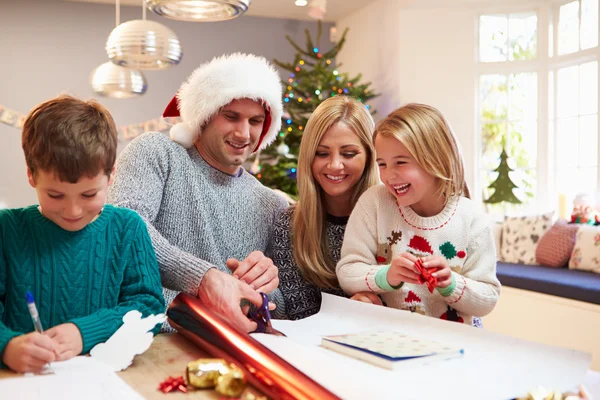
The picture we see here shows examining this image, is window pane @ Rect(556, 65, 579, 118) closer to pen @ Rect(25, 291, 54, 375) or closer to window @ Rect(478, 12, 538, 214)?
window @ Rect(478, 12, 538, 214)

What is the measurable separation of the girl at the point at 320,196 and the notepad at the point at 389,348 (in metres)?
0.68

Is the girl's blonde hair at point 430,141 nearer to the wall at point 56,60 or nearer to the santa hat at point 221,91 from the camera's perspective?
the santa hat at point 221,91

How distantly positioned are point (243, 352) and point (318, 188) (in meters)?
0.95

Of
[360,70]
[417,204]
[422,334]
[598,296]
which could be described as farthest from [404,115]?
[360,70]

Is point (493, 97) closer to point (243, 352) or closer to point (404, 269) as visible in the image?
point (404, 269)

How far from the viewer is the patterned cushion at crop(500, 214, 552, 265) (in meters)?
5.25

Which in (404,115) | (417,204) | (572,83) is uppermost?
(572,83)

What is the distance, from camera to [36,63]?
6.96m

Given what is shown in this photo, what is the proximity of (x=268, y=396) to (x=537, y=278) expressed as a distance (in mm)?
4081

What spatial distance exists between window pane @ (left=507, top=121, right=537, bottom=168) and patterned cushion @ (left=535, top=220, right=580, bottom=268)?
4.15 feet

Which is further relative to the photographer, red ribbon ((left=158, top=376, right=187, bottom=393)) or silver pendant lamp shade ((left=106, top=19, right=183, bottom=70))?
silver pendant lamp shade ((left=106, top=19, right=183, bottom=70))

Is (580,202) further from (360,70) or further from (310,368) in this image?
(310,368)

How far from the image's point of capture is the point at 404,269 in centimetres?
129

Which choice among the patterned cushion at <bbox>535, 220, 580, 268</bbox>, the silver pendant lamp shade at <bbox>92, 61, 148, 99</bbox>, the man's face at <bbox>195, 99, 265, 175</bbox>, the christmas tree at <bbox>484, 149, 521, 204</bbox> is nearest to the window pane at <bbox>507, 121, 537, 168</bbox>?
the christmas tree at <bbox>484, 149, 521, 204</bbox>
